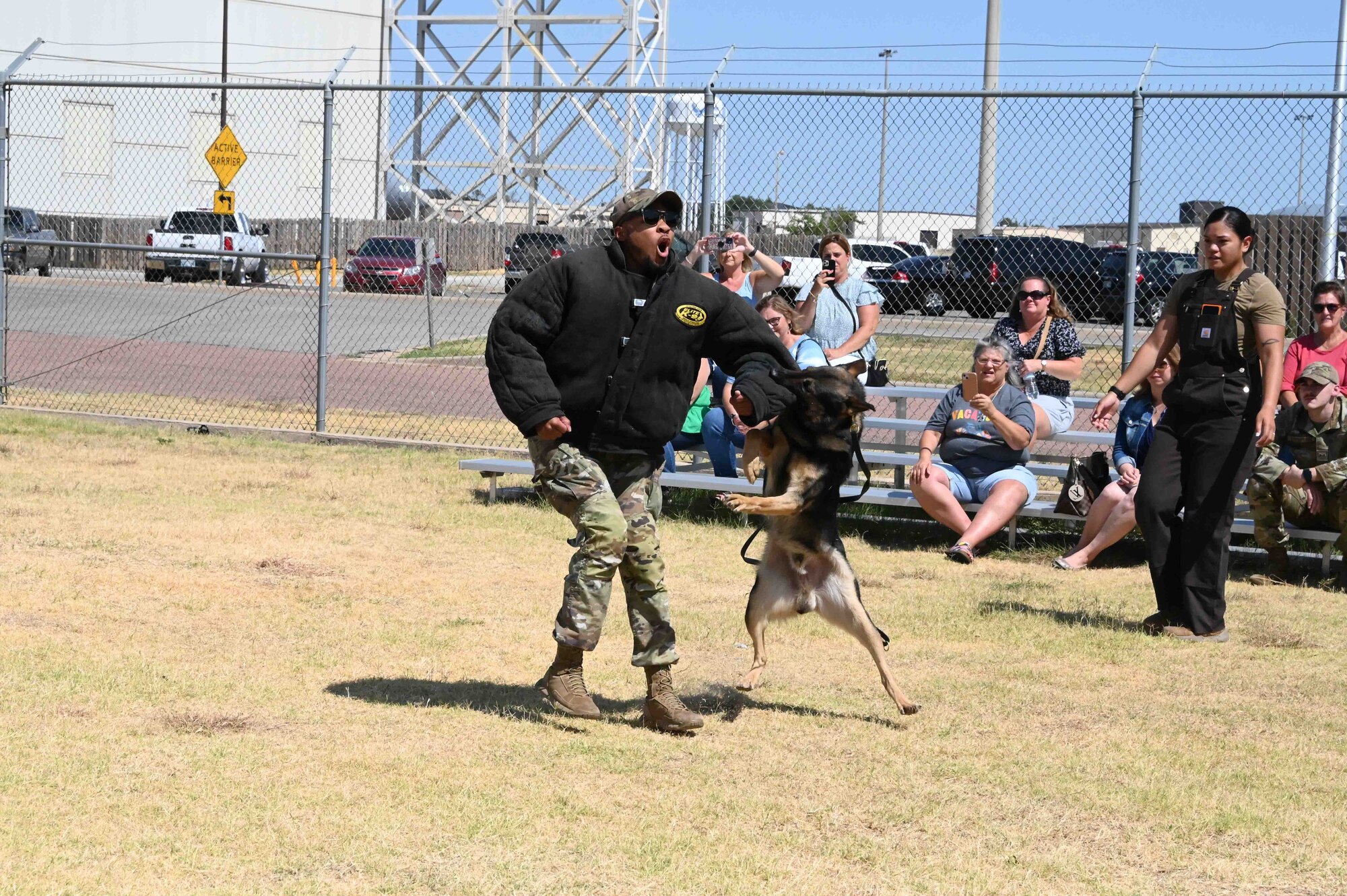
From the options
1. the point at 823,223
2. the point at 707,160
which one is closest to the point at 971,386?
the point at 707,160

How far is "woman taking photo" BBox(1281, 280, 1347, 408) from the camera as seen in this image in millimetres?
8492

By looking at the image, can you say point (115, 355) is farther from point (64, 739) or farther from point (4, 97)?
point (64, 739)

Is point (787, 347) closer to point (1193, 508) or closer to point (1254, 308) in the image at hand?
point (1193, 508)

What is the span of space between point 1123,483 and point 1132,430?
1.10ft

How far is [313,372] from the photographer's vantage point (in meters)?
17.6

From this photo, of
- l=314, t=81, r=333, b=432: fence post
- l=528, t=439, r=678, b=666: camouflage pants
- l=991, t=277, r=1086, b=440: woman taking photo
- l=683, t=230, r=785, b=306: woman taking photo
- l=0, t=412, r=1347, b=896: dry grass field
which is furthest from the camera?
l=314, t=81, r=333, b=432: fence post

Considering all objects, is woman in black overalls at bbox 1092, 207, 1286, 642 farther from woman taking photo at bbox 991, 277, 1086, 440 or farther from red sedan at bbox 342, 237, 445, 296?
red sedan at bbox 342, 237, 445, 296

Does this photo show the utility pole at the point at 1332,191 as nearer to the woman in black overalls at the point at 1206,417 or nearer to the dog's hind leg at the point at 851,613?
the woman in black overalls at the point at 1206,417

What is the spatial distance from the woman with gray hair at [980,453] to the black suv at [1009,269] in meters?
2.94

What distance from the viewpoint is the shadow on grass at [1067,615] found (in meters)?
7.30

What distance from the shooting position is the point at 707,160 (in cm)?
1041

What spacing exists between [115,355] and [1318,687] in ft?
51.5

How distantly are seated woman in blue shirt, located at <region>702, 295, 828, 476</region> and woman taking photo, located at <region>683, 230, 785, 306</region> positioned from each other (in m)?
0.18

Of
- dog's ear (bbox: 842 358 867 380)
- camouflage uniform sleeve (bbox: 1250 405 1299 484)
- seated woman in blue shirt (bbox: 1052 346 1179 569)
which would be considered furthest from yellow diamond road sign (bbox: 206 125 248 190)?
camouflage uniform sleeve (bbox: 1250 405 1299 484)
